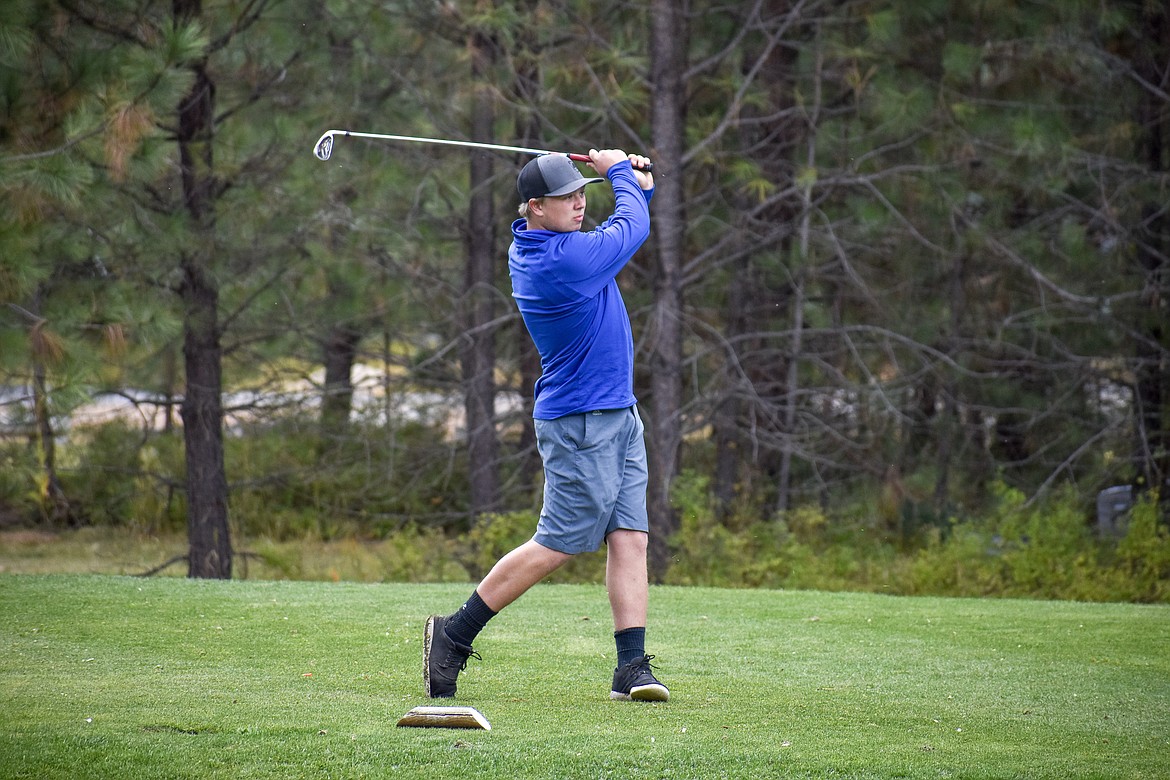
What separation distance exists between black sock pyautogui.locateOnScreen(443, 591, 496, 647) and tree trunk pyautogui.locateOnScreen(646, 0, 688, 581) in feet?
24.2

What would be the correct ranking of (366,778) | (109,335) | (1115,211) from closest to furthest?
1. (366,778)
2. (109,335)
3. (1115,211)

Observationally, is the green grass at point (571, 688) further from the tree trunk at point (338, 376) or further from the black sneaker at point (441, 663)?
the tree trunk at point (338, 376)

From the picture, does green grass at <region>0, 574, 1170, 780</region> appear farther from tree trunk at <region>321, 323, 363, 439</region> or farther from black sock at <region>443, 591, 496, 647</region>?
tree trunk at <region>321, 323, 363, 439</region>

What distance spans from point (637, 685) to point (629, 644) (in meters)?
0.17

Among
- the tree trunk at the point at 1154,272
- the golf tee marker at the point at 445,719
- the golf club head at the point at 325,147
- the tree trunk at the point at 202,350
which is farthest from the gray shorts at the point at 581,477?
the tree trunk at the point at 1154,272

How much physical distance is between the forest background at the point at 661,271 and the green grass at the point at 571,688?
3.83m

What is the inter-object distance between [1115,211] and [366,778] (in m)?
11.8

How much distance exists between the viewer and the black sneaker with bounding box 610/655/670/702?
14.7 feet

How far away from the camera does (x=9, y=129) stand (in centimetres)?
952

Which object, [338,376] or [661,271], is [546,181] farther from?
[338,376]

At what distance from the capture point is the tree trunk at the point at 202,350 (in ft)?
39.9

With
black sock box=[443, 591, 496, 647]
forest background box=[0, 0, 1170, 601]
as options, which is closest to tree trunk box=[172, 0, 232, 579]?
forest background box=[0, 0, 1170, 601]

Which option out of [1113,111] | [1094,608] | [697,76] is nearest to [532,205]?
[1094,608]

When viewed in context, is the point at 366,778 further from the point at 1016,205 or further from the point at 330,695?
the point at 1016,205
